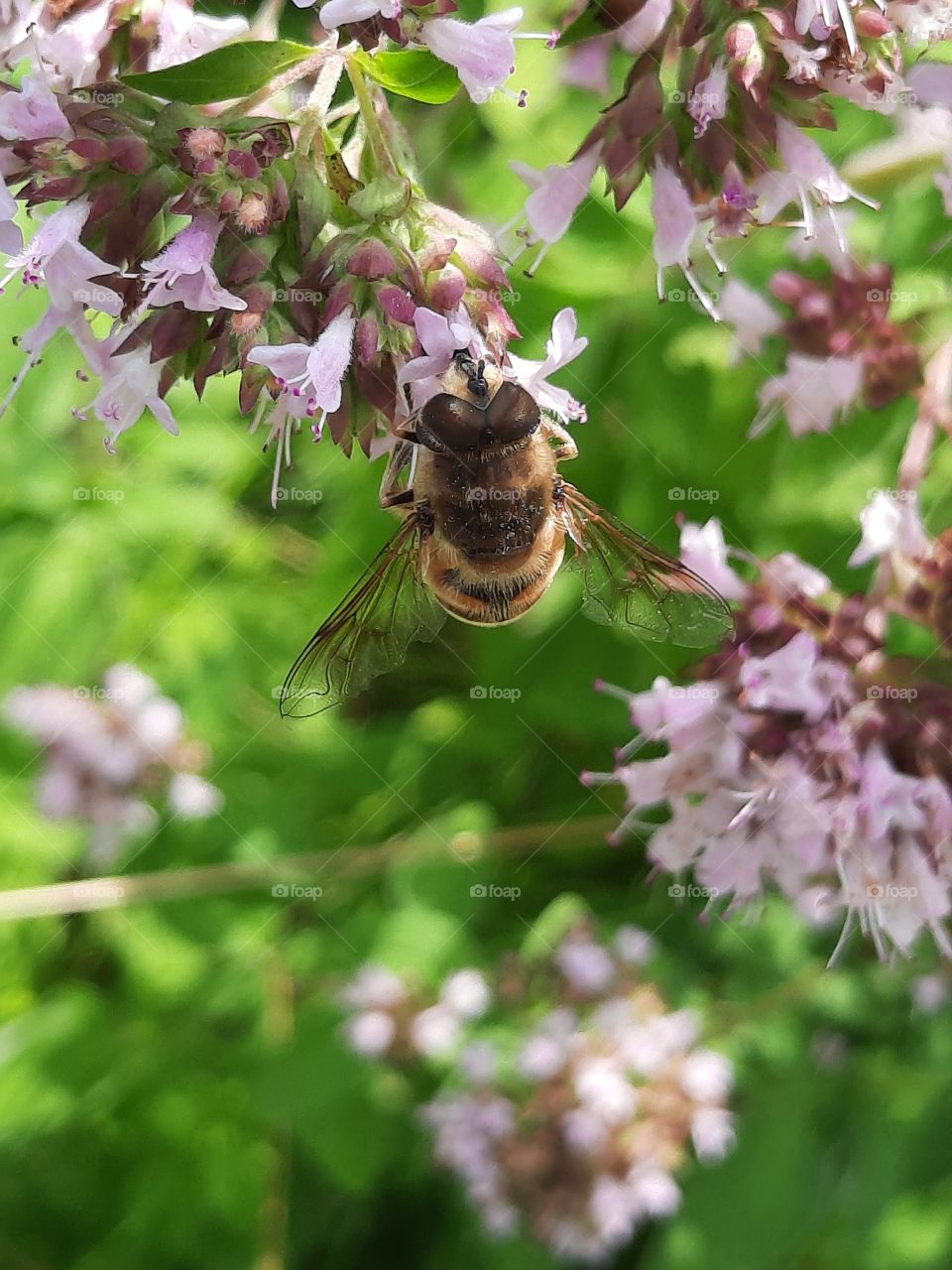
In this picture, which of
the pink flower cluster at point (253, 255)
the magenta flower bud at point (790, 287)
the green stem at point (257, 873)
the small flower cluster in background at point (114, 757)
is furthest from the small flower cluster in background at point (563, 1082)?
the pink flower cluster at point (253, 255)

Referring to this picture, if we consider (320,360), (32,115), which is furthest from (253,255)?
(32,115)

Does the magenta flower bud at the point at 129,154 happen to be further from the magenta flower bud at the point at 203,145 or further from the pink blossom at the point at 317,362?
the pink blossom at the point at 317,362

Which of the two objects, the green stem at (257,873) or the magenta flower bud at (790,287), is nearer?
the magenta flower bud at (790,287)

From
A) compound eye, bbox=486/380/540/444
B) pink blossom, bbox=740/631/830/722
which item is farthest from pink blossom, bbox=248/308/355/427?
pink blossom, bbox=740/631/830/722

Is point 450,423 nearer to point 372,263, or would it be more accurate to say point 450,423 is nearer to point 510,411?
point 510,411

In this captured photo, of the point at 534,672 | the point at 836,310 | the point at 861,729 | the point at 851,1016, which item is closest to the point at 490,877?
the point at 534,672

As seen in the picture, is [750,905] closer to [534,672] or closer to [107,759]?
[534,672]
